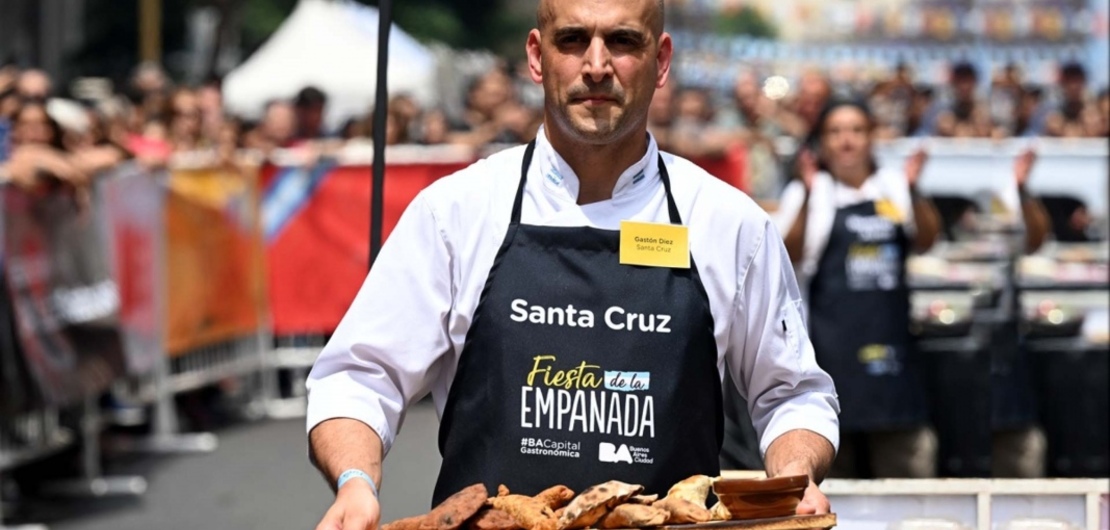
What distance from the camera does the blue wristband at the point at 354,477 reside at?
3.31 metres

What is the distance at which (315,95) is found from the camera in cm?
1580

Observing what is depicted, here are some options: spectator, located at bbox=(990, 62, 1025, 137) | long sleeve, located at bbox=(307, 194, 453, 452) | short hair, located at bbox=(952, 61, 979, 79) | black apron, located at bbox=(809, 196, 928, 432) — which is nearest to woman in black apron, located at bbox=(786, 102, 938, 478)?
black apron, located at bbox=(809, 196, 928, 432)

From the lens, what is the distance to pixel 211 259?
513 inches

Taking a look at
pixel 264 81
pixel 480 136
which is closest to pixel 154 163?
pixel 480 136

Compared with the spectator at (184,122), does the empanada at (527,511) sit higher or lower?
higher

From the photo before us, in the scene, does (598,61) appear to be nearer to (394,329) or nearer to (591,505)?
(394,329)

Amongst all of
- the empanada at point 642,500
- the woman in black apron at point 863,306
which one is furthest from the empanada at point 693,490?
the woman in black apron at point 863,306

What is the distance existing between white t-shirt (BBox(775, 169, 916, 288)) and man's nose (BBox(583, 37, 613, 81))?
4444mm

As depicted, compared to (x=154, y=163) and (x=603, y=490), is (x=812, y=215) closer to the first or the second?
(x=603, y=490)

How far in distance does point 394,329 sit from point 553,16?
671mm

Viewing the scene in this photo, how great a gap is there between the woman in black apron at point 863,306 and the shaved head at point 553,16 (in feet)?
14.2

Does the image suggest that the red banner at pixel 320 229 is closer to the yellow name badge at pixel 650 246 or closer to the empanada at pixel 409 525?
the yellow name badge at pixel 650 246

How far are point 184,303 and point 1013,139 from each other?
238 inches

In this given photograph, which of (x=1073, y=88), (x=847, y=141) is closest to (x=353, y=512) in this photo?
(x=847, y=141)
